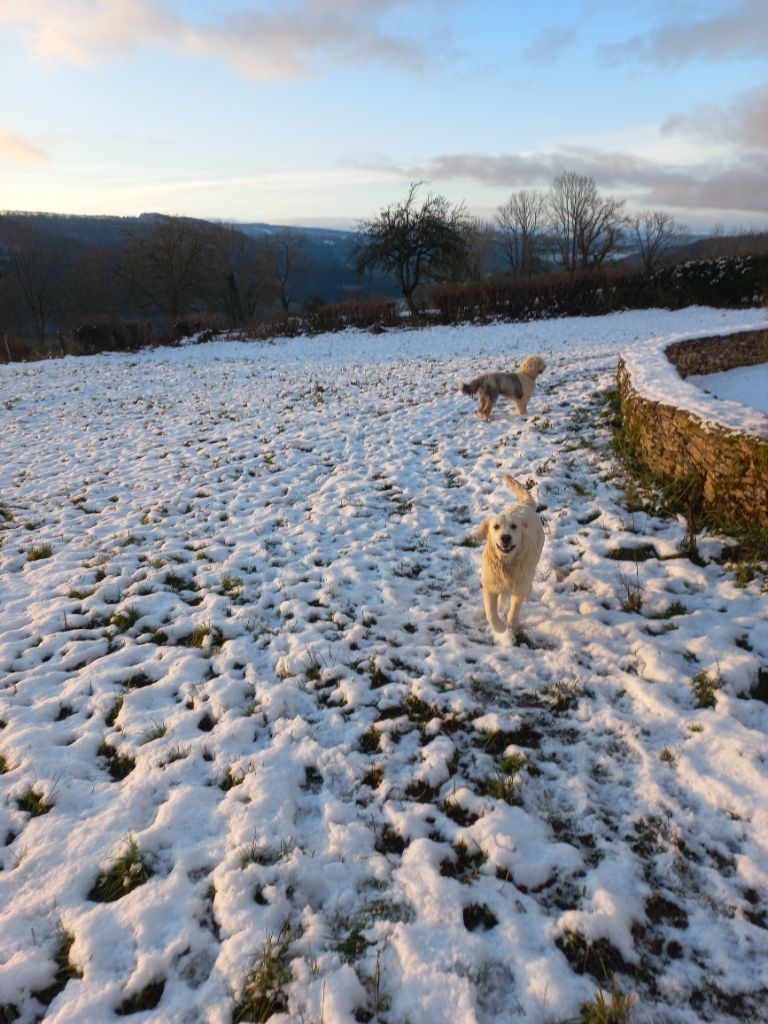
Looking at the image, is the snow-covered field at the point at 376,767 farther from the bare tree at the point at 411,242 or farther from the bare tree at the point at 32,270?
the bare tree at the point at 32,270

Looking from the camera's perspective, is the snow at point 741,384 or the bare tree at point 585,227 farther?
the bare tree at point 585,227

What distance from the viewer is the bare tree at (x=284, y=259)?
5647cm

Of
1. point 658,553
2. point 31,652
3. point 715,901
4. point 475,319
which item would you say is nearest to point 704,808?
point 715,901

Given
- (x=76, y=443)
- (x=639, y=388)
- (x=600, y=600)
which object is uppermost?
(x=639, y=388)

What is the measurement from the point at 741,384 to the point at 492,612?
8.30m

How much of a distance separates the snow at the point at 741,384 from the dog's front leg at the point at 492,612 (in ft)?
20.7

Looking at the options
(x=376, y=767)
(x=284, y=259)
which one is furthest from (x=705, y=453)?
(x=284, y=259)

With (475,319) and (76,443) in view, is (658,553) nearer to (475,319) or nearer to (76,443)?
(76,443)

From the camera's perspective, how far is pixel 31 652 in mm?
4422

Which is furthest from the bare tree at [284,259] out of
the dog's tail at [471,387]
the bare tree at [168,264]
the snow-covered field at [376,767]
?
the snow-covered field at [376,767]

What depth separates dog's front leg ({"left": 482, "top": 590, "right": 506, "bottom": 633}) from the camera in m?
4.37

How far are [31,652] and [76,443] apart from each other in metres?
8.03

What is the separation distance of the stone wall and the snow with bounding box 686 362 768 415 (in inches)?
62.3

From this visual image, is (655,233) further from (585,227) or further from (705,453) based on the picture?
(705,453)
